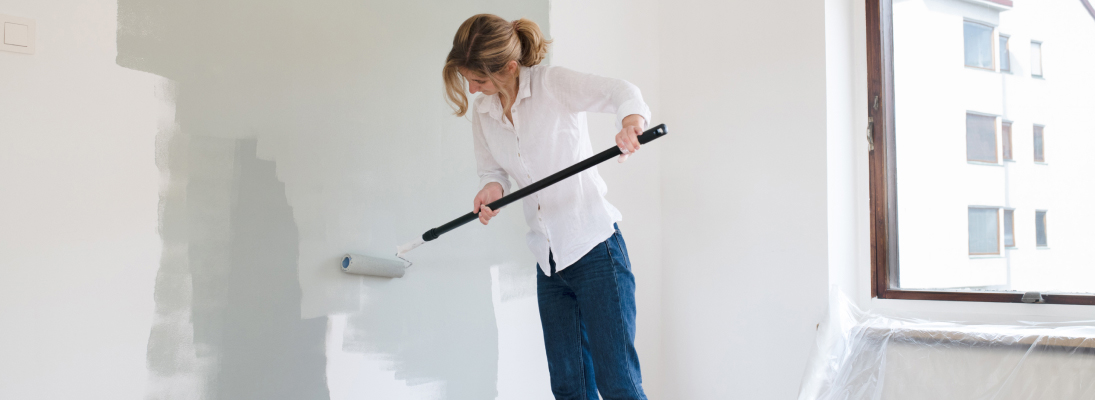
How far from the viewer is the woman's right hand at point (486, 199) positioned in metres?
1.40

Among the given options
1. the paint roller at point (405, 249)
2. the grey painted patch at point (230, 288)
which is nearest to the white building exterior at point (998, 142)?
the paint roller at point (405, 249)

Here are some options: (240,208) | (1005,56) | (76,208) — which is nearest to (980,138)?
(1005,56)

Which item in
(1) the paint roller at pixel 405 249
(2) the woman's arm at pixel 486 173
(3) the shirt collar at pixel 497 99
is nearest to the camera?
(1) the paint roller at pixel 405 249

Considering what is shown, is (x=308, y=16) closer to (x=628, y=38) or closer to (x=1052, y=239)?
(x=628, y=38)

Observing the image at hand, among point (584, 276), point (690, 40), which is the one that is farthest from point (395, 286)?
point (690, 40)

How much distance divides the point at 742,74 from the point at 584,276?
1.05m

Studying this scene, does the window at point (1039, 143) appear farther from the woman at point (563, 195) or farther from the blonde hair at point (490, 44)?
the blonde hair at point (490, 44)

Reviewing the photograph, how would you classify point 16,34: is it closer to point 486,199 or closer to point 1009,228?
point 486,199

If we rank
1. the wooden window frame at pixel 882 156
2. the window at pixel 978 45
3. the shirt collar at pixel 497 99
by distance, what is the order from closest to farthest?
the shirt collar at pixel 497 99, the window at pixel 978 45, the wooden window frame at pixel 882 156

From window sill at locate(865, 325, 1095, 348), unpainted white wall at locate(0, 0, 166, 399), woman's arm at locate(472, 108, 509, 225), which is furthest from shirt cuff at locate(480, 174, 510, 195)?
window sill at locate(865, 325, 1095, 348)

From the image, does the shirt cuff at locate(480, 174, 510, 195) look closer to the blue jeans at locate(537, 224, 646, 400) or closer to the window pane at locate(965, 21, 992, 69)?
the blue jeans at locate(537, 224, 646, 400)

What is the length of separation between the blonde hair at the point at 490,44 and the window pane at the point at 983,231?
1222mm

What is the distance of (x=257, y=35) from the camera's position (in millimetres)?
1515

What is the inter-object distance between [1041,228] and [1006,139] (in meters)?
0.23
